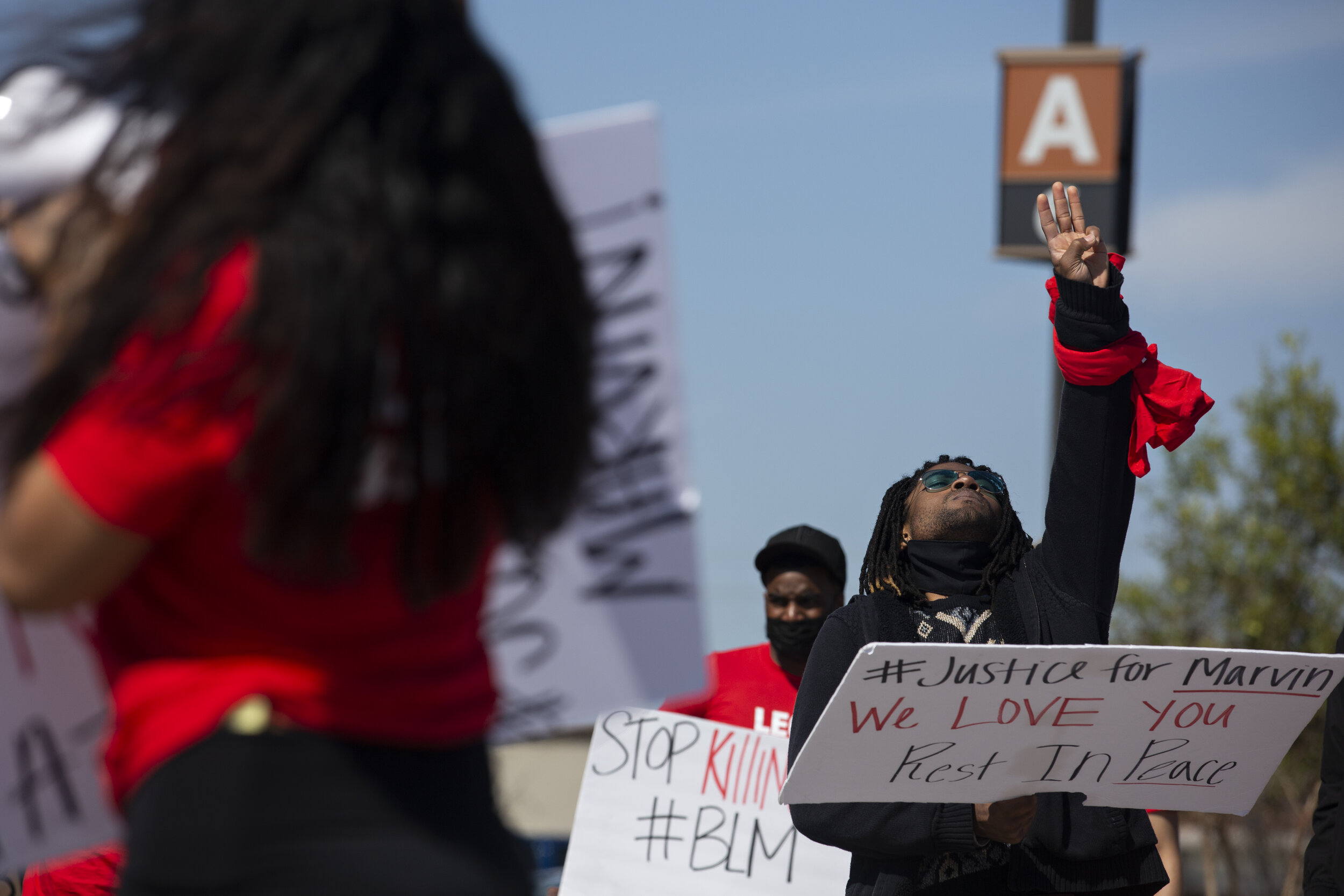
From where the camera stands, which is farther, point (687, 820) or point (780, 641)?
point (780, 641)

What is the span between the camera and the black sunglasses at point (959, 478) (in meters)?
3.44

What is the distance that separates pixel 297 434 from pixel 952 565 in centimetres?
217

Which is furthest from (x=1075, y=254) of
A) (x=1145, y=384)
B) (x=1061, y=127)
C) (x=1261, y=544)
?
(x=1261, y=544)

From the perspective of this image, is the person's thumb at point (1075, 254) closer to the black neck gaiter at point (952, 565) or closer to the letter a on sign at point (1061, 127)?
the black neck gaiter at point (952, 565)

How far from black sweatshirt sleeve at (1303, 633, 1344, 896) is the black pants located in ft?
9.67

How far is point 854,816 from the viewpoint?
2.96m

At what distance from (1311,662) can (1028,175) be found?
3992mm

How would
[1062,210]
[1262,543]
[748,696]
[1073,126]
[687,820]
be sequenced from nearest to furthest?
[1062,210], [687,820], [748,696], [1073,126], [1262,543]

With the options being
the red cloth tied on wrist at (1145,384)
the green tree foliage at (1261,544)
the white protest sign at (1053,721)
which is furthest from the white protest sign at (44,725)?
the green tree foliage at (1261,544)

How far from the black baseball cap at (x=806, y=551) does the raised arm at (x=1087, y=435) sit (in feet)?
6.00

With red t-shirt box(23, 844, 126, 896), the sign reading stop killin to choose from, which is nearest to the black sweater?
red t-shirt box(23, 844, 126, 896)

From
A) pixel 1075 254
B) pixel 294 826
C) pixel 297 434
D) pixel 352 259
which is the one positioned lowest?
pixel 294 826

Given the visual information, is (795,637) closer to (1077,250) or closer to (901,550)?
(901,550)

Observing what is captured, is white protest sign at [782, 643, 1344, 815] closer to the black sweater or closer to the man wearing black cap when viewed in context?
the black sweater
